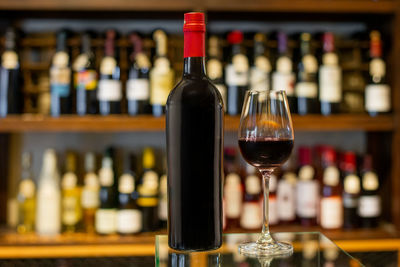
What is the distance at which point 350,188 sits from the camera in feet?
5.47

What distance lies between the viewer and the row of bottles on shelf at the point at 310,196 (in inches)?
64.3

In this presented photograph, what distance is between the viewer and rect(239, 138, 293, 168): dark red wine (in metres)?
0.61

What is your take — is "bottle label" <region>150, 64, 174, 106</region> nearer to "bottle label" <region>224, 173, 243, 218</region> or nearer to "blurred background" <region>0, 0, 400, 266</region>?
"blurred background" <region>0, 0, 400, 266</region>

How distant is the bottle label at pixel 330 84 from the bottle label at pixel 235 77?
0.26 metres

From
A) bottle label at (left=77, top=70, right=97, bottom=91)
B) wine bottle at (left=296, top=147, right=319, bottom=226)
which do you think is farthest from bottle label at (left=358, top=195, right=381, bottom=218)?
bottle label at (left=77, top=70, right=97, bottom=91)

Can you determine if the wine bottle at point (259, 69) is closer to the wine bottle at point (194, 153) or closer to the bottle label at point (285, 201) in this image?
the bottle label at point (285, 201)

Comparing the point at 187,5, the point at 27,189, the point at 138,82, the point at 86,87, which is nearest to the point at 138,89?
the point at 138,82

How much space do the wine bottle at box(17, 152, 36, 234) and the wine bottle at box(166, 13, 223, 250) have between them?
3.99ft

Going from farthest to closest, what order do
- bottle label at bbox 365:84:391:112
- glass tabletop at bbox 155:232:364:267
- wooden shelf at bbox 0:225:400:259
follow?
bottle label at bbox 365:84:391:112 → wooden shelf at bbox 0:225:400:259 → glass tabletop at bbox 155:232:364:267

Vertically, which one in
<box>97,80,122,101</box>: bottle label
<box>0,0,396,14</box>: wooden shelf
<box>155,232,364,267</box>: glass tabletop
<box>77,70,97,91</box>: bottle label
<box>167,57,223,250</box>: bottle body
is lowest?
<box>155,232,364,267</box>: glass tabletop

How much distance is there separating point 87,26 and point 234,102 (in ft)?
2.07

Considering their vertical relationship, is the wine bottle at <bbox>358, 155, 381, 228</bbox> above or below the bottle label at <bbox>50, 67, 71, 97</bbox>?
below

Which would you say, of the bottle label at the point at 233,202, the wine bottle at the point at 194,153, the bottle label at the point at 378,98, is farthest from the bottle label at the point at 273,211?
the wine bottle at the point at 194,153

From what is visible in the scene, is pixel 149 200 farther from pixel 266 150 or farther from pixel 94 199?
pixel 266 150
